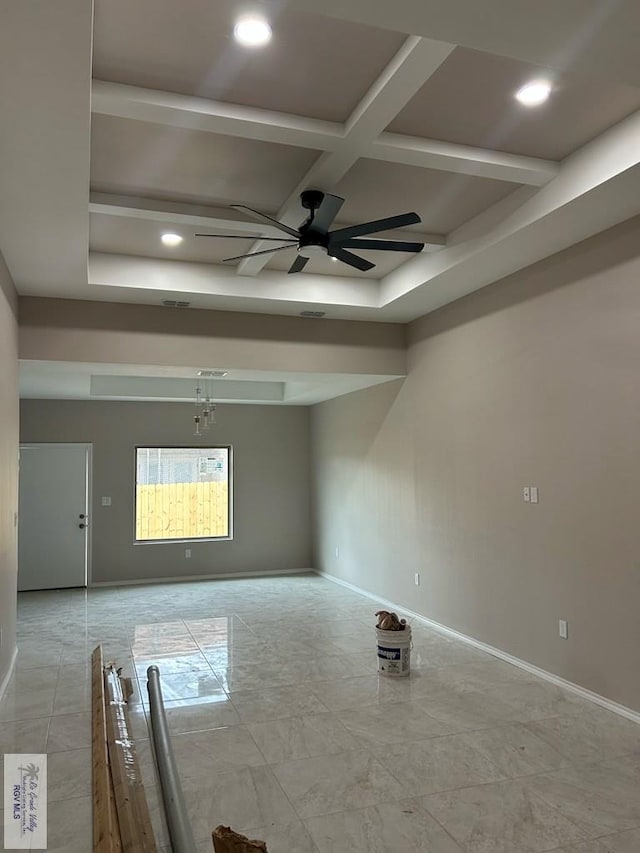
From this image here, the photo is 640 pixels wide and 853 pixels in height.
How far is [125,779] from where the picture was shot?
281 cm

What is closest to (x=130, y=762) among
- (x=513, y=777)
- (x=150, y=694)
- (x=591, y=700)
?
(x=150, y=694)

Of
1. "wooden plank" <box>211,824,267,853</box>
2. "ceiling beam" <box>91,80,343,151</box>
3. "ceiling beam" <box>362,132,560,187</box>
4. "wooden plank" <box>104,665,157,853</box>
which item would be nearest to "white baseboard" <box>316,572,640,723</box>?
"wooden plank" <box>104,665,157,853</box>

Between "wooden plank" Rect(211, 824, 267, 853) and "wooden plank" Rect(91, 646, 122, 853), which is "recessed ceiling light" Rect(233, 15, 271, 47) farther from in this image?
"wooden plank" Rect(91, 646, 122, 853)

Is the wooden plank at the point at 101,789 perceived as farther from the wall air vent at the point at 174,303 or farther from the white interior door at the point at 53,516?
the white interior door at the point at 53,516

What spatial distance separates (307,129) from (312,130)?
0.08 feet

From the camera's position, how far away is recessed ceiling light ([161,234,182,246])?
463 centimetres

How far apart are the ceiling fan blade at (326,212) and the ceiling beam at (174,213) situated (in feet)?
2.36

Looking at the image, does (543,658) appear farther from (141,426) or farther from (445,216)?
(141,426)

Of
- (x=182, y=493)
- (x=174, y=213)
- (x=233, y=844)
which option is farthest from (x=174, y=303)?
(x=233, y=844)

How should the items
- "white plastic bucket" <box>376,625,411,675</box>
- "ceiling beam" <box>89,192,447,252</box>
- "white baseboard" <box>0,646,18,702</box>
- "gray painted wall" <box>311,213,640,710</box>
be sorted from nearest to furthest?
"gray painted wall" <box>311,213,640,710</box>, "ceiling beam" <box>89,192,447,252</box>, "white baseboard" <box>0,646,18,702</box>, "white plastic bucket" <box>376,625,411,675</box>

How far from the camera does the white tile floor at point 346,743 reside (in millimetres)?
2568

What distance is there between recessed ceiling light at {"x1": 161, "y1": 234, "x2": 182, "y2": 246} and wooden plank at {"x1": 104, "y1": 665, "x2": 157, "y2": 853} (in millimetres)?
3005

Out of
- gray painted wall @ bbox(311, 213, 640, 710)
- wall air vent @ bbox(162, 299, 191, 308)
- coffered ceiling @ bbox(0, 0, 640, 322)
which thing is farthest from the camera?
wall air vent @ bbox(162, 299, 191, 308)

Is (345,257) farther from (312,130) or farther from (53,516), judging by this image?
(53,516)
